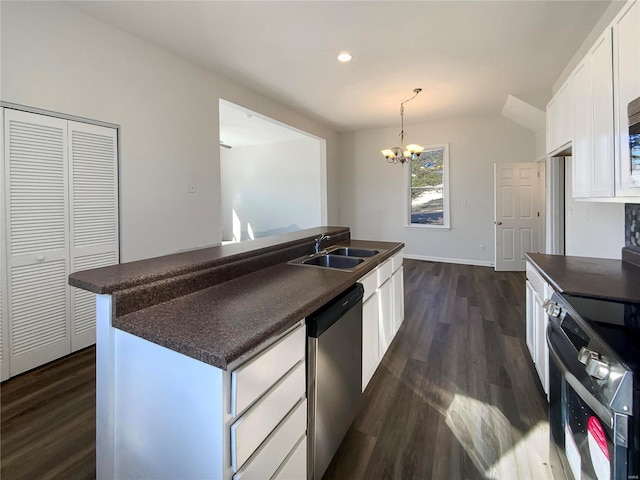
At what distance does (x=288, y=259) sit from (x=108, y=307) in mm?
1159

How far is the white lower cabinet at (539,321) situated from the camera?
5.85 ft

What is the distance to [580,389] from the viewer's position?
99 centimetres

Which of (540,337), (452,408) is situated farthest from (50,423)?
(540,337)

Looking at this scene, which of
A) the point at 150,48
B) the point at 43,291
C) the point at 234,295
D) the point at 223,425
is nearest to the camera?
the point at 223,425

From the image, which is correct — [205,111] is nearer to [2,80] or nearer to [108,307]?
[2,80]

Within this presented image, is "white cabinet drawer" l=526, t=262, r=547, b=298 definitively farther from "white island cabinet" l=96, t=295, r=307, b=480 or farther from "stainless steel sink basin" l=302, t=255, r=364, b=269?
"white island cabinet" l=96, t=295, r=307, b=480

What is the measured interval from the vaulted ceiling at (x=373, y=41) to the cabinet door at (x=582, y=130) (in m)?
0.99

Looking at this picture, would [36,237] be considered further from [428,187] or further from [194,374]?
[428,187]

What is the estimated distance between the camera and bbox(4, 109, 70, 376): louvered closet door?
2.23 m

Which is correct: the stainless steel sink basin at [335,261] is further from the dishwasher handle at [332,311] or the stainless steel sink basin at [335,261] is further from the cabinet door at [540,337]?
the cabinet door at [540,337]

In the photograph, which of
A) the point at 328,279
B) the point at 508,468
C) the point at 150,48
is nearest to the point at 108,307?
the point at 328,279

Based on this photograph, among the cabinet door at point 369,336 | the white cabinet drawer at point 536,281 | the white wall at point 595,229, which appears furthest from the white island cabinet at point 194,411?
the white wall at point 595,229

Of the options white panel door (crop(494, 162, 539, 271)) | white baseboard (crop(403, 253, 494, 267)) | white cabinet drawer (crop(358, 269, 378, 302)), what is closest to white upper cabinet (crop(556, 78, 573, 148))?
white cabinet drawer (crop(358, 269, 378, 302))

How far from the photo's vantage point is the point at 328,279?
1568 mm
